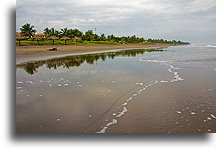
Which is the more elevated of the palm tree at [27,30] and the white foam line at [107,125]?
the palm tree at [27,30]

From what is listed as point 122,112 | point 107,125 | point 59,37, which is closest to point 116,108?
point 122,112

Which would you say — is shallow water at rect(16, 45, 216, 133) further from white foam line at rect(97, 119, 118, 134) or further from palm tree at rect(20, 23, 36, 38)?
palm tree at rect(20, 23, 36, 38)

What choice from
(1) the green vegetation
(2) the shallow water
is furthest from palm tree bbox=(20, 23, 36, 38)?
(2) the shallow water

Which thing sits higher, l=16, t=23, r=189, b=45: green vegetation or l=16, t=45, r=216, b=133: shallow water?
l=16, t=23, r=189, b=45: green vegetation

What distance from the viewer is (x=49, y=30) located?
62531mm

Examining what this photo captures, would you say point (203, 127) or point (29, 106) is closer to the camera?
point (203, 127)

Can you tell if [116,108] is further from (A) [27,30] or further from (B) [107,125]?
(A) [27,30]

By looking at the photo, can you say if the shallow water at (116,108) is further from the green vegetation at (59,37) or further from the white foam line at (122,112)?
the green vegetation at (59,37)

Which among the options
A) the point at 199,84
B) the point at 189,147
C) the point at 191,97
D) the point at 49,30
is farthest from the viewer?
the point at 49,30

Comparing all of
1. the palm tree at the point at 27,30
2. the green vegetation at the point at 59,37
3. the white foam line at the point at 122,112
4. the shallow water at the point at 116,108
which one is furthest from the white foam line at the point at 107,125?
the palm tree at the point at 27,30

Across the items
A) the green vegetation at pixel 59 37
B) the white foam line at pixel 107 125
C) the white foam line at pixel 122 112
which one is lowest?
the white foam line at pixel 107 125

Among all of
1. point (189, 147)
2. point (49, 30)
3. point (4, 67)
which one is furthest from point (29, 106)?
point (49, 30)
